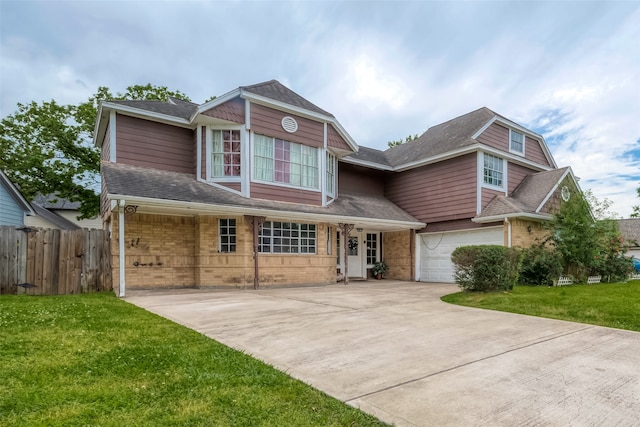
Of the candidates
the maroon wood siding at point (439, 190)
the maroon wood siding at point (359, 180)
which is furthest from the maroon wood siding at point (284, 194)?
the maroon wood siding at point (439, 190)

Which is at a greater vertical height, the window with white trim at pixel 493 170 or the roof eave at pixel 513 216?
the window with white trim at pixel 493 170

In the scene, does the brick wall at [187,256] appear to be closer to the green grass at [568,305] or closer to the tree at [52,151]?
the green grass at [568,305]

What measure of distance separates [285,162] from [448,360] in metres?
9.82

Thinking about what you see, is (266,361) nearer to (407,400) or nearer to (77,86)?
(407,400)

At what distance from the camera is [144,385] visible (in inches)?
113

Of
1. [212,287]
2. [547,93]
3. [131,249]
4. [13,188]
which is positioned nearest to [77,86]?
[13,188]

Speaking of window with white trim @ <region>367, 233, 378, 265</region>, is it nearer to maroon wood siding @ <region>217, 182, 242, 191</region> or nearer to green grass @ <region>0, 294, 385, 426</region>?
maroon wood siding @ <region>217, 182, 242, 191</region>

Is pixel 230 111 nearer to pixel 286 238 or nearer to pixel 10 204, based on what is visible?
pixel 286 238

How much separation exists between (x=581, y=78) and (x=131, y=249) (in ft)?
52.9

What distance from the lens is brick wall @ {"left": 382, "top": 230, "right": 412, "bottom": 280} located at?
1595 cm

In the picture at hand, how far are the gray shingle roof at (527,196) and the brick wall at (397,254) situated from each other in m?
3.60

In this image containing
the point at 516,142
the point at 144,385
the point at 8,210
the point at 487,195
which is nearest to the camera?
the point at 144,385

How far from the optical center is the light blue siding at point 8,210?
47.6ft

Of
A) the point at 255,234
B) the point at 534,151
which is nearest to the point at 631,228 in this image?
the point at 534,151
